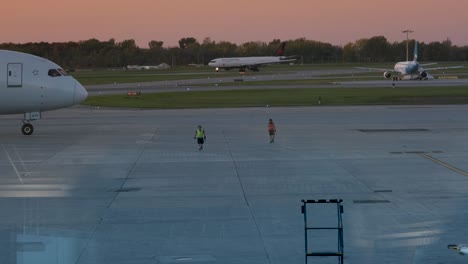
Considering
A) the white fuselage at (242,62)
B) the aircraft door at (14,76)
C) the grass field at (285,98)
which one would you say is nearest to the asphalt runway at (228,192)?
the aircraft door at (14,76)

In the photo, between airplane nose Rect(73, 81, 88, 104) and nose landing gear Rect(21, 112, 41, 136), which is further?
nose landing gear Rect(21, 112, 41, 136)

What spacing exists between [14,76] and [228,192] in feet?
58.4

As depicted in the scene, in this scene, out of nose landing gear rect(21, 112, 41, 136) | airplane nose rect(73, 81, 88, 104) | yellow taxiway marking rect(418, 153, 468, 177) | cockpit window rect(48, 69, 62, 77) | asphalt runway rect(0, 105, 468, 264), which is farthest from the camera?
nose landing gear rect(21, 112, 41, 136)

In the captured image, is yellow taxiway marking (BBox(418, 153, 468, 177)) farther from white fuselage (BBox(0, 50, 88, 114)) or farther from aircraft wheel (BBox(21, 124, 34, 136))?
aircraft wheel (BBox(21, 124, 34, 136))

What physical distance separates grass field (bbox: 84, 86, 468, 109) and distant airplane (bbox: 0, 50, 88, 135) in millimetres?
23163

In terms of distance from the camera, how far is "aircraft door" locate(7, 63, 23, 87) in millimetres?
35688

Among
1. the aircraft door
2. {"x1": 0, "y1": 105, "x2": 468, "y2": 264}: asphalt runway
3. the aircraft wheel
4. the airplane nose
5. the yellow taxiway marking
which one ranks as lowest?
{"x1": 0, "y1": 105, "x2": 468, "y2": 264}: asphalt runway

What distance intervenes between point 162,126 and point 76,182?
1957cm

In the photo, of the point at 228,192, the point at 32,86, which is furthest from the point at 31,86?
the point at 228,192

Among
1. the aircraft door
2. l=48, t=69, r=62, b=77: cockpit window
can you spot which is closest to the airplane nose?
l=48, t=69, r=62, b=77: cockpit window

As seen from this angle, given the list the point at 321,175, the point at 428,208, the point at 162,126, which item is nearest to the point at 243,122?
the point at 162,126

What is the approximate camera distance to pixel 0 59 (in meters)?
35.8

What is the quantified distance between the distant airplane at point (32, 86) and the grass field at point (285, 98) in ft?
76.0

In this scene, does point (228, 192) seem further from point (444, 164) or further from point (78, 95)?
point (78, 95)
